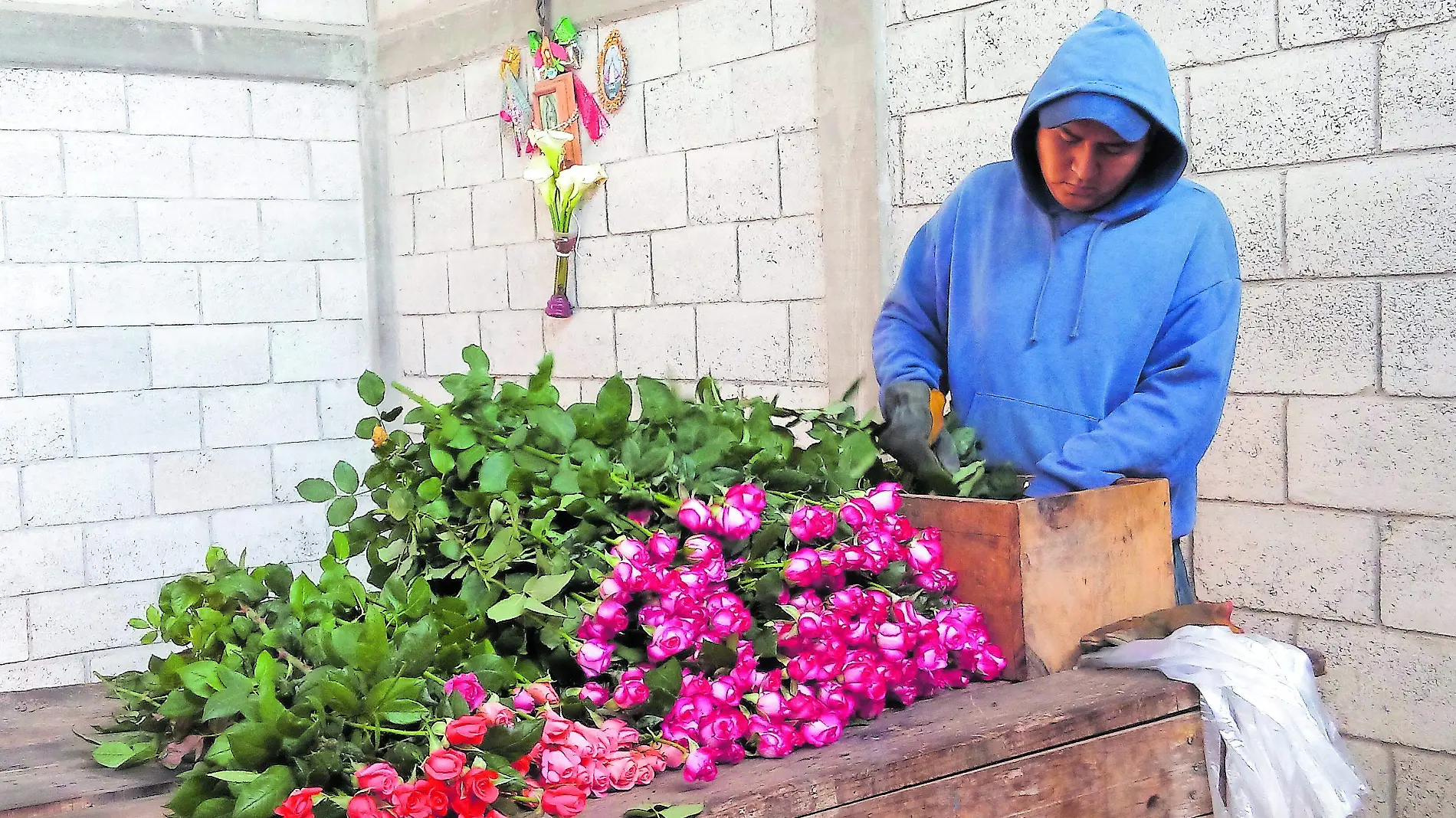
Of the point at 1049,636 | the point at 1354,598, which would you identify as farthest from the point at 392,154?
the point at 1049,636

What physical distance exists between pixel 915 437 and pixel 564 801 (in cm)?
67

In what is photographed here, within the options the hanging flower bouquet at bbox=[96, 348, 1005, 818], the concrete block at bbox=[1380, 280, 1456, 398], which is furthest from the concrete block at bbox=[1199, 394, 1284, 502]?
the hanging flower bouquet at bbox=[96, 348, 1005, 818]

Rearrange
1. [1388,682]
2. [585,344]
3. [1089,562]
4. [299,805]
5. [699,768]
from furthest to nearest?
[585,344] → [1388,682] → [1089,562] → [699,768] → [299,805]

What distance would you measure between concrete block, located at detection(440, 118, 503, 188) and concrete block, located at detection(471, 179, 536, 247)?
0.05m

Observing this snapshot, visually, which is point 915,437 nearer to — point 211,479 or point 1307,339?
point 1307,339

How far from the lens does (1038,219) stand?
1.61 m

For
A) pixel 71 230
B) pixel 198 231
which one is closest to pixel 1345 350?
pixel 198 231

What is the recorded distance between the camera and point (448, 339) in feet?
14.8

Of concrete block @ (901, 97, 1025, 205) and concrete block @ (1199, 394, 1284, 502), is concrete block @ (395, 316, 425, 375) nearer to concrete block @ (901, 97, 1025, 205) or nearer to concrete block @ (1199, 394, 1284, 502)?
concrete block @ (901, 97, 1025, 205)

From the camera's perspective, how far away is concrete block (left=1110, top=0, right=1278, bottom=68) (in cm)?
237

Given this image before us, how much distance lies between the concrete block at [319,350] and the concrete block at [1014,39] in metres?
2.60

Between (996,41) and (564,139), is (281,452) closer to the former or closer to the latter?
(564,139)

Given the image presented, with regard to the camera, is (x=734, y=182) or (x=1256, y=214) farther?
(x=734, y=182)

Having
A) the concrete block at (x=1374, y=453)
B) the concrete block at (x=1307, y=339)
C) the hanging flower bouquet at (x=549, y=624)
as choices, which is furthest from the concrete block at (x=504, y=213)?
the hanging flower bouquet at (x=549, y=624)
